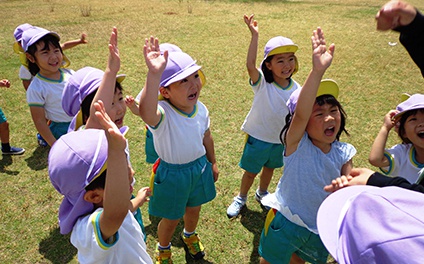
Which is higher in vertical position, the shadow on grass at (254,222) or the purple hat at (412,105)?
the purple hat at (412,105)

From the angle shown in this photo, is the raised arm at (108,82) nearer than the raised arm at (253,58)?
Yes

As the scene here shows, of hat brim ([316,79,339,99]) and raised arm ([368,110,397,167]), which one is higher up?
hat brim ([316,79,339,99])

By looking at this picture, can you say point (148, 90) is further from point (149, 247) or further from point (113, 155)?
point (149, 247)

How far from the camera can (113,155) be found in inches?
52.6

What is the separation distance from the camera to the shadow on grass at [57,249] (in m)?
2.84

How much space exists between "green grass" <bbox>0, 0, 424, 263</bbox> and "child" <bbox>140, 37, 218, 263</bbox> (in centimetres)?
57

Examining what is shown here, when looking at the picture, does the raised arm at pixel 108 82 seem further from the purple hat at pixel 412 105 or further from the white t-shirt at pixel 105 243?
the purple hat at pixel 412 105

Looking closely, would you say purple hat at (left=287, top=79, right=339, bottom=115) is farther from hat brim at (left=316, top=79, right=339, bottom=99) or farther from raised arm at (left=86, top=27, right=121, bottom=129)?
raised arm at (left=86, top=27, right=121, bottom=129)

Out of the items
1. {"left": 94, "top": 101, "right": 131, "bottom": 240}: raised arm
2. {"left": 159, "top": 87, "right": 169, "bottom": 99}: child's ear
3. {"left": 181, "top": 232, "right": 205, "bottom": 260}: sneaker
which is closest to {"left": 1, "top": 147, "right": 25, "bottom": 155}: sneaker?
{"left": 181, "top": 232, "right": 205, "bottom": 260}: sneaker

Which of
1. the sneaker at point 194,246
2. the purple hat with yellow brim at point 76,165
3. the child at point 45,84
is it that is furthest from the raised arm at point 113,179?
the child at point 45,84

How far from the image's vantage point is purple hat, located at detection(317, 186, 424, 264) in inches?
33.8

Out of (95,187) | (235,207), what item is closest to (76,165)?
(95,187)

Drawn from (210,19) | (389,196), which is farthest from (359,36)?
(389,196)

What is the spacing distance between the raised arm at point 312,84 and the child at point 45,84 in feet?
7.73
